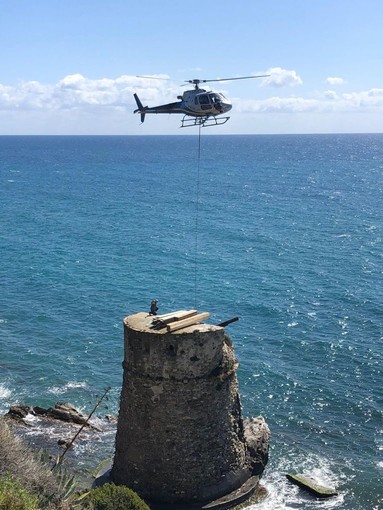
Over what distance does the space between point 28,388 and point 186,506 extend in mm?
16759

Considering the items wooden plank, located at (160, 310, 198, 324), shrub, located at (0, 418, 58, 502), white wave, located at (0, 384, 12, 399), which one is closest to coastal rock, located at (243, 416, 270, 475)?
wooden plank, located at (160, 310, 198, 324)

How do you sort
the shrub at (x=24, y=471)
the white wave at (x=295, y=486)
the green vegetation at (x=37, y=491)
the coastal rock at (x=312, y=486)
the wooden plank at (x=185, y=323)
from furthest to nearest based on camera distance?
the coastal rock at (x=312, y=486) → the white wave at (x=295, y=486) → the wooden plank at (x=185, y=323) → the shrub at (x=24, y=471) → the green vegetation at (x=37, y=491)

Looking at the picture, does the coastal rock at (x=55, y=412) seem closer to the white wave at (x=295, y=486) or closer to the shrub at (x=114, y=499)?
the white wave at (x=295, y=486)

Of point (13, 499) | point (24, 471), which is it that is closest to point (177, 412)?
point (24, 471)

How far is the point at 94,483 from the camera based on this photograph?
92.7 feet

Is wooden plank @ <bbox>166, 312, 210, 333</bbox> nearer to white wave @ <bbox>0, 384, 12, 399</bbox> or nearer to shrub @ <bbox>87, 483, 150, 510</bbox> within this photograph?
shrub @ <bbox>87, 483, 150, 510</bbox>

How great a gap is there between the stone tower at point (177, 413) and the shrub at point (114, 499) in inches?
107

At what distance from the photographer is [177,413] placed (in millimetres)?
25500

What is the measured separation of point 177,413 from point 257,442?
551 cm

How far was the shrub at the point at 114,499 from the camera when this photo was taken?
888 inches

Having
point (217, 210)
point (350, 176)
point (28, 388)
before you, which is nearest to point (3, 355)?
point (28, 388)

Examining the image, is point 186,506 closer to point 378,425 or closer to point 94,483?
point 94,483

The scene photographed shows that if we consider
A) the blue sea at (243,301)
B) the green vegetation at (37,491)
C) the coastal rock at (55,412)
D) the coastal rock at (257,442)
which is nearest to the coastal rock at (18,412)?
the coastal rock at (55,412)

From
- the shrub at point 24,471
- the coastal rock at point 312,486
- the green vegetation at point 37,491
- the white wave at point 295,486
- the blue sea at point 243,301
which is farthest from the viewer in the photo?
the blue sea at point 243,301
